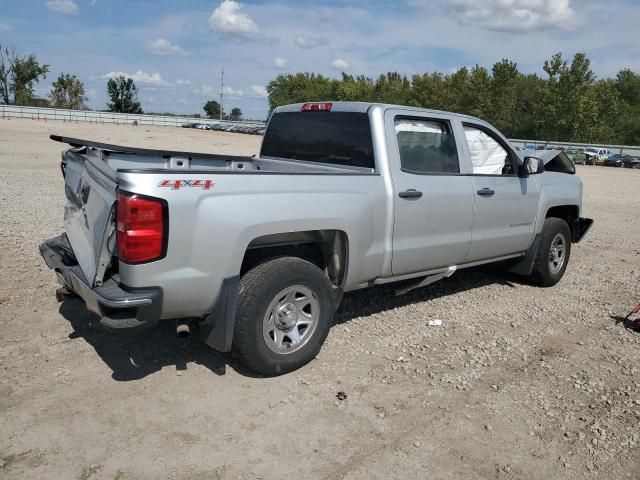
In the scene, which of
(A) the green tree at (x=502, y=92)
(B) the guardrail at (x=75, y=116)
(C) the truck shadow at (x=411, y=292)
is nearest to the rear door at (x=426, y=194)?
(C) the truck shadow at (x=411, y=292)

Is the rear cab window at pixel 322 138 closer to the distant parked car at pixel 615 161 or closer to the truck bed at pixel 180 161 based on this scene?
the truck bed at pixel 180 161

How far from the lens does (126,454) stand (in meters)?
3.04

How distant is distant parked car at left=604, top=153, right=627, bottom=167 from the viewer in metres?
45.0

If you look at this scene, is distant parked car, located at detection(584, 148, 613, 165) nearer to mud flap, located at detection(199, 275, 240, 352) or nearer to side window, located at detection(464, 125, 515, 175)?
side window, located at detection(464, 125, 515, 175)

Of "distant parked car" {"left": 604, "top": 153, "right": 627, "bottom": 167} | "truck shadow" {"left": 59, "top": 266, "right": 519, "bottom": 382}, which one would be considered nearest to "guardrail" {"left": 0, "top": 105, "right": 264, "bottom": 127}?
"distant parked car" {"left": 604, "top": 153, "right": 627, "bottom": 167}

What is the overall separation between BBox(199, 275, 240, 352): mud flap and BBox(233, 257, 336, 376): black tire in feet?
0.33

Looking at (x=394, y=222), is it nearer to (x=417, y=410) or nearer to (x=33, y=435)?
(x=417, y=410)

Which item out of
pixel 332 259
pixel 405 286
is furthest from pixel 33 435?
pixel 405 286

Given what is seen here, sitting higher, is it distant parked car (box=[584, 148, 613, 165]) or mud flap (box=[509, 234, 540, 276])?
distant parked car (box=[584, 148, 613, 165])

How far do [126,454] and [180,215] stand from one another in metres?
1.37

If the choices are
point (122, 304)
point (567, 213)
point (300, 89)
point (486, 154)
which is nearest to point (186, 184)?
point (122, 304)

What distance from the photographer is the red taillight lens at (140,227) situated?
317cm

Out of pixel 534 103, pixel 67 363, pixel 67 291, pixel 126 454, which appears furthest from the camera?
pixel 534 103

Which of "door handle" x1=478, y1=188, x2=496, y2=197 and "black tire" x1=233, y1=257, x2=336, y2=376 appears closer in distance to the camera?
"black tire" x1=233, y1=257, x2=336, y2=376
